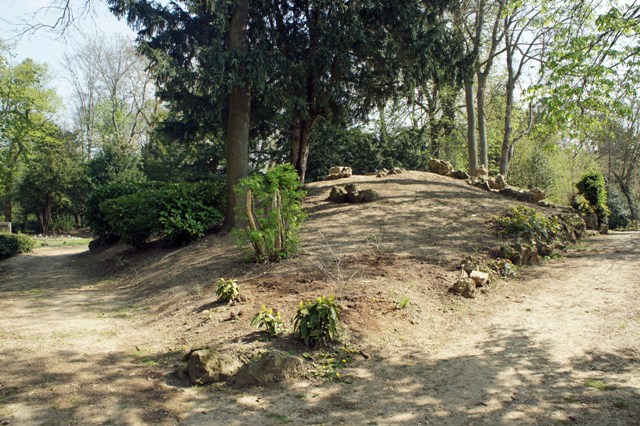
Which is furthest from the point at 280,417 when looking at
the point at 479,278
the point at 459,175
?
the point at 459,175

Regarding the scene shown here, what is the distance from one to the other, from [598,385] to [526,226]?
557cm

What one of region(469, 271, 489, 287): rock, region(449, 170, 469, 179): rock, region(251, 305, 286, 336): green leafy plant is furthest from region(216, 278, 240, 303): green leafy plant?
region(449, 170, 469, 179): rock

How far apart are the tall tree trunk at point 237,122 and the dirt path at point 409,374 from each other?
4.56 m

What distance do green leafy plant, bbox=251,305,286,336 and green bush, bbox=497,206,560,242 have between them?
5.51 metres

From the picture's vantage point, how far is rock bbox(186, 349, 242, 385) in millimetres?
4234

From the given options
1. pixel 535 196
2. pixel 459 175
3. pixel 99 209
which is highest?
pixel 459 175

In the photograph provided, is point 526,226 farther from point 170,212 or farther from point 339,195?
point 170,212

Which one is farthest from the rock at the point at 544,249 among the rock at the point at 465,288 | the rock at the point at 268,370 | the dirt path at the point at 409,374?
the rock at the point at 268,370

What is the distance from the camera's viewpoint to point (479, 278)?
22.6 ft

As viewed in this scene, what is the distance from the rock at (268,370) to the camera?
13.9ft

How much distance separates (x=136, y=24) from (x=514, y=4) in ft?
28.3

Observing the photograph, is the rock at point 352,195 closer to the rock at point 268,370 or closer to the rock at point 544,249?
the rock at point 544,249

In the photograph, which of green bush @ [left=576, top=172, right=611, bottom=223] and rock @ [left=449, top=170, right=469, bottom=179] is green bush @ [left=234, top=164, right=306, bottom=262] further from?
green bush @ [left=576, top=172, right=611, bottom=223]

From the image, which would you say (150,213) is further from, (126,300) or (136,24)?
(136,24)
